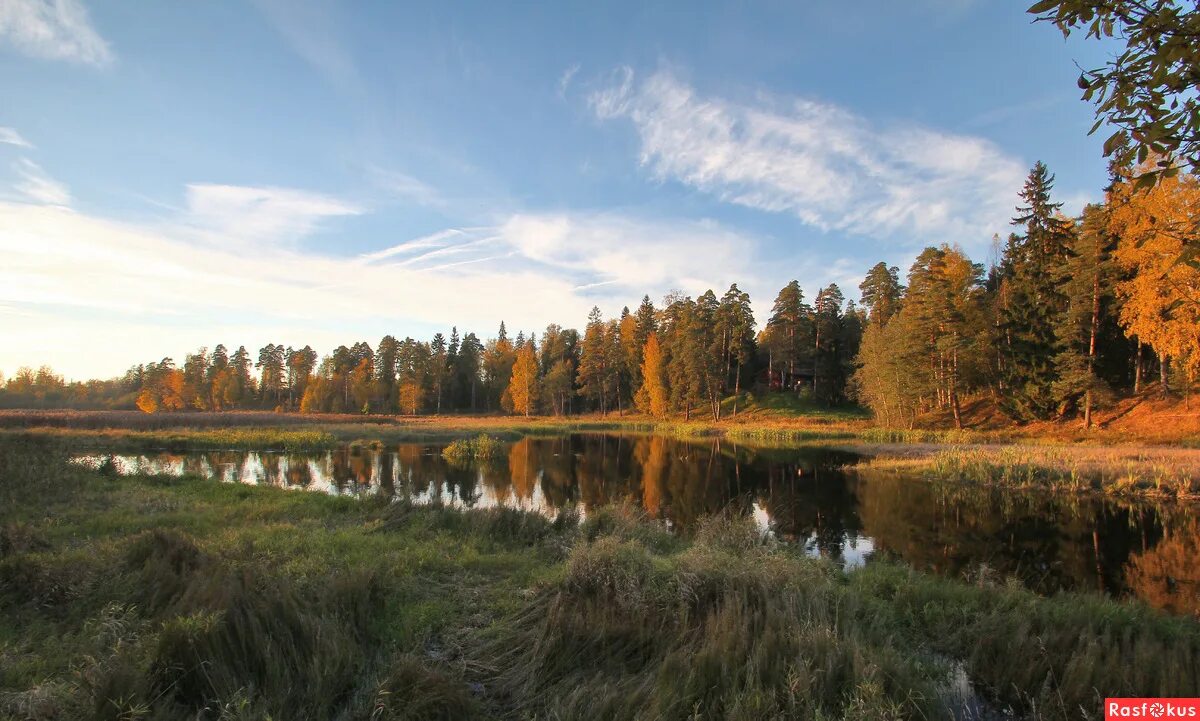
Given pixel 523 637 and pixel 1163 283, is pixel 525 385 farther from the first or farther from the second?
pixel 523 637

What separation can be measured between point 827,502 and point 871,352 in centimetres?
3017

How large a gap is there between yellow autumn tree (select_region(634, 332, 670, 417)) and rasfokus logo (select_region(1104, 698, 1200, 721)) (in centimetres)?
6011

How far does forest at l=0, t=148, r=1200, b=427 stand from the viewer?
24984 millimetres

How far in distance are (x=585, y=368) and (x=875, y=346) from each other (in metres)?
39.7

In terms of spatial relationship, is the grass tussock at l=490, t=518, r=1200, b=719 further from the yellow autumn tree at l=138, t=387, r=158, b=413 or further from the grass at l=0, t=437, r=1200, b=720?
the yellow autumn tree at l=138, t=387, r=158, b=413

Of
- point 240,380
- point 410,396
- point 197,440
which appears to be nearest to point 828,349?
point 410,396

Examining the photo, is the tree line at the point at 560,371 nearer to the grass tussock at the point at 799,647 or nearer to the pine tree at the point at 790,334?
the pine tree at the point at 790,334

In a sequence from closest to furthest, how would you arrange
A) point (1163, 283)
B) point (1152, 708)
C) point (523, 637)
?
point (1152, 708) < point (523, 637) < point (1163, 283)

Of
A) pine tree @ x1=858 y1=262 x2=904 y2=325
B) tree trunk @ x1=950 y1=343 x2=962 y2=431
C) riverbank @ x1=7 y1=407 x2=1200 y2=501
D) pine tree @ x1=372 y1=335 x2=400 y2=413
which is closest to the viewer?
riverbank @ x1=7 y1=407 x2=1200 y2=501

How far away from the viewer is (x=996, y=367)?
41.1m

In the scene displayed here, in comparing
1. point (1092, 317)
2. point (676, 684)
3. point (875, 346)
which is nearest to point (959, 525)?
point (676, 684)

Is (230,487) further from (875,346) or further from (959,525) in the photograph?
(875,346)

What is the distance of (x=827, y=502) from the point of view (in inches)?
746

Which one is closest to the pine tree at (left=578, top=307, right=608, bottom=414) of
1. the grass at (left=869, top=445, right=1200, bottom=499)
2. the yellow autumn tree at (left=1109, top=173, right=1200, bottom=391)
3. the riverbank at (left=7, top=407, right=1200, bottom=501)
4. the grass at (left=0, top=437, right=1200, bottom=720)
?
the riverbank at (left=7, top=407, right=1200, bottom=501)
